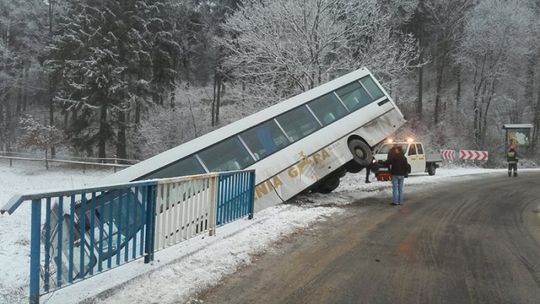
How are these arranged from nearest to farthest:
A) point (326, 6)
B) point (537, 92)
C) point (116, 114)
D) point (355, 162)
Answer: point (355, 162), point (326, 6), point (116, 114), point (537, 92)

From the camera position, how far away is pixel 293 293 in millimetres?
5090

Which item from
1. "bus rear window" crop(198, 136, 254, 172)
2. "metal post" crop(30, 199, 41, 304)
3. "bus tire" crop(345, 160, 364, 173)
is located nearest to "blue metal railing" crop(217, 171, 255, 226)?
"bus rear window" crop(198, 136, 254, 172)

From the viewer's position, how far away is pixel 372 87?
14.1 m

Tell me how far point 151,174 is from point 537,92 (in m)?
45.1

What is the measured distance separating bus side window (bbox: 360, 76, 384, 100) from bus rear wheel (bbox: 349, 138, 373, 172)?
1.88 meters

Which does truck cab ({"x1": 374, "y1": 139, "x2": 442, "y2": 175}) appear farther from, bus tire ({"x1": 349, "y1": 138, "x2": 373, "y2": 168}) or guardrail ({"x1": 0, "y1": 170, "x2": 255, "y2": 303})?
guardrail ({"x1": 0, "y1": 170, "x2": 255, "y2": 303})

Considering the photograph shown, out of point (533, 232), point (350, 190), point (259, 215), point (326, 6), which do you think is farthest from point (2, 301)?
point (326, 6)

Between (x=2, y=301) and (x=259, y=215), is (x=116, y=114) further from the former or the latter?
(x=2, y=301)

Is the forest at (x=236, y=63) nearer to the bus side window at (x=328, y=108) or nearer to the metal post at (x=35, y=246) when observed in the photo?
the bus side window at (x=328, y=108)

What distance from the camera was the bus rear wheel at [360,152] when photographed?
41.4ft

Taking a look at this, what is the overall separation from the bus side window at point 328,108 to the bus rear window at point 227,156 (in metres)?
2.80

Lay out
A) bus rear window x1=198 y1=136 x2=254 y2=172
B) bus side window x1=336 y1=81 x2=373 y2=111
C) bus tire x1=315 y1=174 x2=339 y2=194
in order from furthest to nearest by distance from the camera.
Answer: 1. bus tire x1=315 y1=174 x2=339 y2=194
2. bus side window x1=336 y1=81 x2=373 y2=111
3. bus rear window x1=198 y1=136 x2=254 y2=172

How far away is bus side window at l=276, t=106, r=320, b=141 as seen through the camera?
11.9 metres

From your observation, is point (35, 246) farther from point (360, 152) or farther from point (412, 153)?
point (412, 153)
